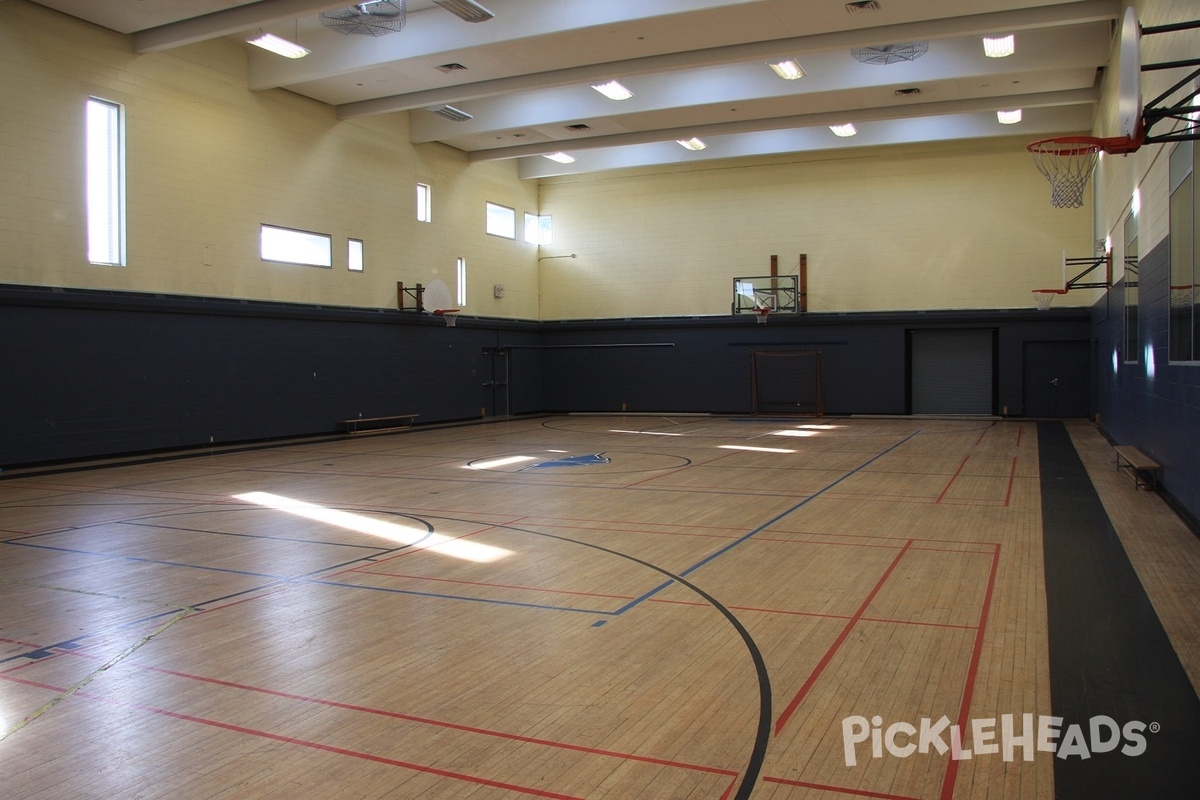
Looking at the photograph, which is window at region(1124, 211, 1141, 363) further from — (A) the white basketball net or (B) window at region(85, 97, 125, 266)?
(B) window at region(85, 97, 125, 266)

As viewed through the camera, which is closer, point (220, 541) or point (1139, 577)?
point (1139, 577)

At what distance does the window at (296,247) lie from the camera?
52.3 ft

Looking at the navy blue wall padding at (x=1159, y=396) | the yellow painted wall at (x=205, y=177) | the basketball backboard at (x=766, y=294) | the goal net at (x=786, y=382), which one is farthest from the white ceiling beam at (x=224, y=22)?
the goal net at (x=786, y=382)

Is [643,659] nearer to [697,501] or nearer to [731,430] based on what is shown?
[697,501]

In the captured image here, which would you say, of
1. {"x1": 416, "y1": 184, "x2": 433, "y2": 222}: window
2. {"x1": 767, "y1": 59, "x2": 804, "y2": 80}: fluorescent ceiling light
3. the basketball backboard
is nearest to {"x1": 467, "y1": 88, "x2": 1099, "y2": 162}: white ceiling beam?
{"x1": 416, "y1": 184, "x2": 433, "y2": 222}: window

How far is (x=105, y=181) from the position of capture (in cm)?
1312

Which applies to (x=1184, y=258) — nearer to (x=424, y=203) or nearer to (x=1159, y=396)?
(x=1159, y=396)

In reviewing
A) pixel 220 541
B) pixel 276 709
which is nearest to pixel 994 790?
pixel 276 709

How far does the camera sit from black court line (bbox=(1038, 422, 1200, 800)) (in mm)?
2982

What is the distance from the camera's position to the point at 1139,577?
19.0 ft

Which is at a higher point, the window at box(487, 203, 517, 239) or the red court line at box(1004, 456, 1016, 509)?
the window at box(487, 203, 517, 239)

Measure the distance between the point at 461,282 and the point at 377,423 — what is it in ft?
14.4

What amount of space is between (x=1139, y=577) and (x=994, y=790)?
365 cm
